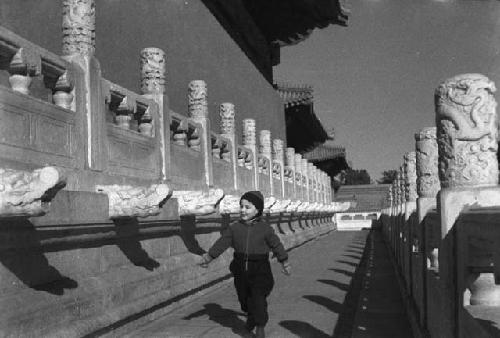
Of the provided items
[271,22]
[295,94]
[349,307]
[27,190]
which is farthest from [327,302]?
[295,94]

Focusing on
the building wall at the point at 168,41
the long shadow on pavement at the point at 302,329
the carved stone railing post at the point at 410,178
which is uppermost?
the building wall at the point at 168,41

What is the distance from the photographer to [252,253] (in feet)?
18.7

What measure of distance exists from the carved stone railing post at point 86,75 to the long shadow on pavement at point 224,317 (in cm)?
179

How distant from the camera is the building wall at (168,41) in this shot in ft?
29.7

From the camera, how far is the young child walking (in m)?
5.67

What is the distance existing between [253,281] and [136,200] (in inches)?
46.0

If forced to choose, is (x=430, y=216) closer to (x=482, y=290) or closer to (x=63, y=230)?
(x=482, y=290)

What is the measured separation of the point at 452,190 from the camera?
13.7 ft

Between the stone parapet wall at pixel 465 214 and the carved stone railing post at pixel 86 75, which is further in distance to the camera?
the carved stone railing post at pixel 86 75

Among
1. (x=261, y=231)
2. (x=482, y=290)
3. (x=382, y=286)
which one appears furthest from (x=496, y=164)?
(x=382, y=286)

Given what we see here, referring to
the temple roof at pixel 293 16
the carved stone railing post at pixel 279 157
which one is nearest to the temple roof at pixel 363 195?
the temple roof at pixel 293 16

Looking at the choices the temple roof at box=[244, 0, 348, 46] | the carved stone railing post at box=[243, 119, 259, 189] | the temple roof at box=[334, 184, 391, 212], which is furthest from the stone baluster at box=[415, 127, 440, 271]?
the temple roof at box=[334, 184, 391, 212]

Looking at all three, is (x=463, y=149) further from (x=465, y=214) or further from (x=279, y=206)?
(x=279, y=206)

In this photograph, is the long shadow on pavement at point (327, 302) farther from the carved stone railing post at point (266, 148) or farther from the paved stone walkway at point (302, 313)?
the carved stone railing post at point (266, 148)
